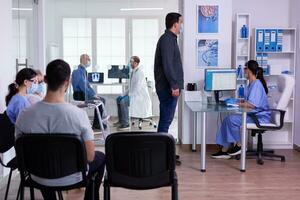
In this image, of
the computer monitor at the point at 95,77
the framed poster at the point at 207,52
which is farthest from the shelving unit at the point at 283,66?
the computer monitor at the point at 95,77

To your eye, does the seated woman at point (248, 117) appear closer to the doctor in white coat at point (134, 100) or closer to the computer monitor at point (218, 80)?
the computer monitor at point (218, 80)

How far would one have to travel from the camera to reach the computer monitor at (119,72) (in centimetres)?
652

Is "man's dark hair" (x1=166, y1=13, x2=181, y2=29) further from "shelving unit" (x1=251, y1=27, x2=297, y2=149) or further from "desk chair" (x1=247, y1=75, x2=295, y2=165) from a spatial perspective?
"shelving unit" (x1=251, y1=27, x2=297, y2=149)

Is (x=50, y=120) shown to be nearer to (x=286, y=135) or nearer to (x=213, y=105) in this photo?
(x=213, y=105)

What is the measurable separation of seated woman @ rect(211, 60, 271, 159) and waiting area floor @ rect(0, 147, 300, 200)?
0.24m

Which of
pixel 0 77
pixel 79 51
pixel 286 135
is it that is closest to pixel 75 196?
pixel 0 77

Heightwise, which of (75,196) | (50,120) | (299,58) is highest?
(299,58)

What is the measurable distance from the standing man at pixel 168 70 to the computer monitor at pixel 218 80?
2.40ft

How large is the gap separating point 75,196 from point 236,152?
244cm

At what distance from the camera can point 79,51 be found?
6453mm

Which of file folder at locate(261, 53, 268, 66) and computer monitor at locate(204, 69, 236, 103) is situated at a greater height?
file folder at locate(261, 53, 268, 66)

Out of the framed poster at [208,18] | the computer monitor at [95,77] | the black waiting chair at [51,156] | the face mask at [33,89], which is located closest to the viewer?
the black waiting chair at [51,156]

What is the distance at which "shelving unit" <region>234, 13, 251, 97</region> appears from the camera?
581 cm

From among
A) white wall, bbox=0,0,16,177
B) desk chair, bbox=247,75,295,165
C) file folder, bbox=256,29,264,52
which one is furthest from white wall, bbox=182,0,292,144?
white wall, bbox=0,0,16,177
